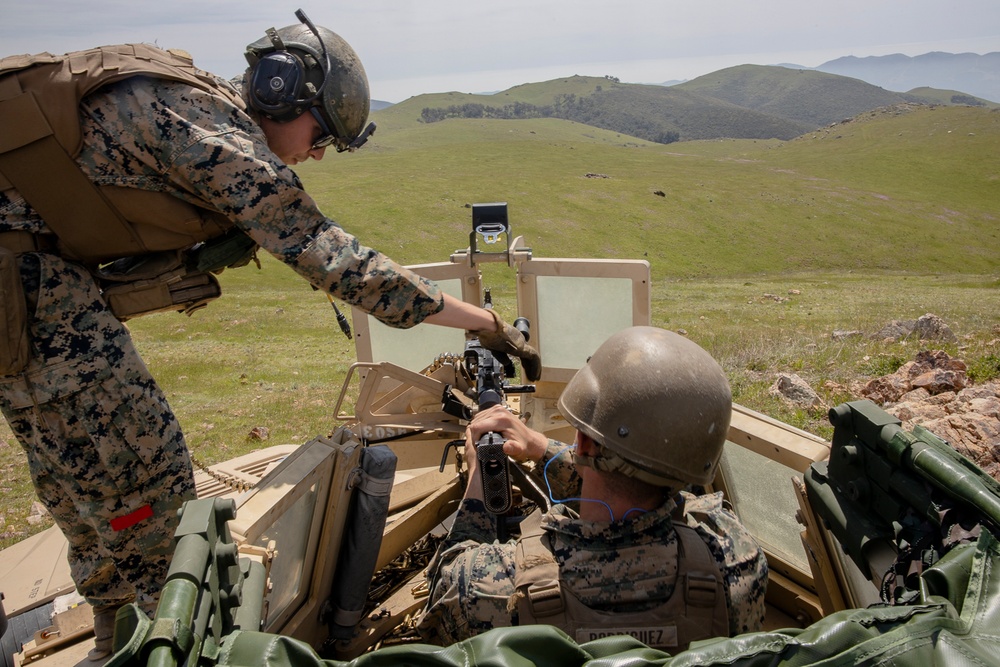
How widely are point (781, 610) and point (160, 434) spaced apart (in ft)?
9.56

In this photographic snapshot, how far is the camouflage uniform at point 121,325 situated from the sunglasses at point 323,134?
1.18 ft

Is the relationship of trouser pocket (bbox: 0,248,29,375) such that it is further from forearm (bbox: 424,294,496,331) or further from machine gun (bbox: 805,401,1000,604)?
machine gun (bbox: 805,401,1000,604)

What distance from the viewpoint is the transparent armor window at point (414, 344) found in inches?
221

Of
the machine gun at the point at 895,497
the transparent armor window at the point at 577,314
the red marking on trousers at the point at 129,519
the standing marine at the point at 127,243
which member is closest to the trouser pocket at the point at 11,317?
the standing marine at the point at 127,243

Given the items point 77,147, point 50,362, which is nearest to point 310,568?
point 50,362

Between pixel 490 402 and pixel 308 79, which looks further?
pixel 490 402

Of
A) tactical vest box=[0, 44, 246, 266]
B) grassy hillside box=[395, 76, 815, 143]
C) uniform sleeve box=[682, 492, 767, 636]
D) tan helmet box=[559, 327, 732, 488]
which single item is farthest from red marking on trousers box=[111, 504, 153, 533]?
grassy hillside box=[395, 76, 815, 143]

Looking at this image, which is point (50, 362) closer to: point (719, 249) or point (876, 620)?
point (876, 620)

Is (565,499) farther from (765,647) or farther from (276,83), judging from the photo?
(276,83)

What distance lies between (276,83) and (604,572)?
247 cm

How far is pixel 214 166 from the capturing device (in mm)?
3057

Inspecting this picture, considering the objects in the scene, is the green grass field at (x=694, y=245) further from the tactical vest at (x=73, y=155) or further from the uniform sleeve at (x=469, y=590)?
the uniform sleeve at (x=469, y=590)

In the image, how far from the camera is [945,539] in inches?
80.0

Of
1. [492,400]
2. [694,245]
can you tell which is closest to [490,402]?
[492,400]
